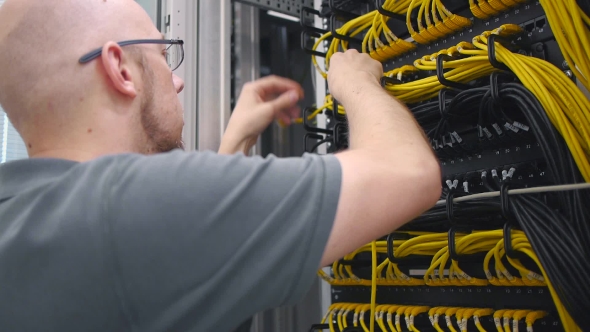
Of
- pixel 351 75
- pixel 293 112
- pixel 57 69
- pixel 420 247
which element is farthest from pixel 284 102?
pixel 57 69

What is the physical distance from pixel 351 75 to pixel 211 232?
48cm

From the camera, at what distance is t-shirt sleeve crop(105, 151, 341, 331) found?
0.64 metres

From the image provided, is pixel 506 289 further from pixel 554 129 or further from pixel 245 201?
pixel 245 201

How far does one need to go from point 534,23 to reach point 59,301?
95 cm

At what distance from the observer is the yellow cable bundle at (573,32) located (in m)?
0.86

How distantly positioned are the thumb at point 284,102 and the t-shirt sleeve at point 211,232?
62 centimetres

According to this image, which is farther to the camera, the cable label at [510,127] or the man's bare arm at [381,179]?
the cable label at [510,127]

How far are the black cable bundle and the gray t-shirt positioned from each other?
1.34 ft

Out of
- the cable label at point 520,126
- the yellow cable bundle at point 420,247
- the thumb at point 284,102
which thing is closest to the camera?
the cable label at point 520,126

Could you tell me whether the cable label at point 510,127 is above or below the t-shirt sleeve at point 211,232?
above

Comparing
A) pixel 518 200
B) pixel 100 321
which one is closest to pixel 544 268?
pixel 518 200

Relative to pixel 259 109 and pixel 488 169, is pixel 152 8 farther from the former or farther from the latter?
pixel 488 169

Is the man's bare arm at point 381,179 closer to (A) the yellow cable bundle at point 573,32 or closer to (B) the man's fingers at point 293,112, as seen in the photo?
(A) the yellow cable bundle at point 573,32

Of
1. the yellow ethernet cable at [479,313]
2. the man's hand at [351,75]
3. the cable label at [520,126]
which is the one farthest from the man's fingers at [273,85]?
the yellow ethernet cable at [479,313]
